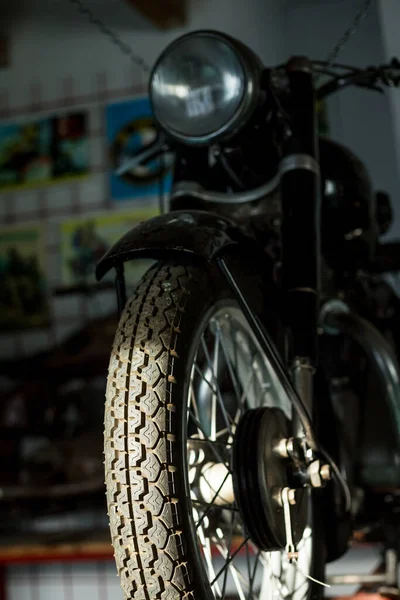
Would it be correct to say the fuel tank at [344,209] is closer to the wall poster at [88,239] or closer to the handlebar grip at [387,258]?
the handlebar grip at [387,258]

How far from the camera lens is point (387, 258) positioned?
4.47ft

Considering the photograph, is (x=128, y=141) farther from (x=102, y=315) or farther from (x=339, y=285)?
(x=339, y=285)

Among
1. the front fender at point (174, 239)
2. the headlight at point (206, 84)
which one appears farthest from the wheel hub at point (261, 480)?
the headlight at point (206, 84)

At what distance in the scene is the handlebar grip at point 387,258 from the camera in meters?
1.34

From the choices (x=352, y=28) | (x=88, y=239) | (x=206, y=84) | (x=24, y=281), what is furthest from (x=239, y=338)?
(x=24, y=281)

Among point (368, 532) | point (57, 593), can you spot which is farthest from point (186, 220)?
point (57, 593)

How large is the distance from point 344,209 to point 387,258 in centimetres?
23

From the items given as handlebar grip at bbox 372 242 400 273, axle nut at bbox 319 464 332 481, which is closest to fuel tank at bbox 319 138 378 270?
handlebar grip at bbox 372 242 400 273

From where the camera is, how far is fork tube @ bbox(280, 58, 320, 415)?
0.83m

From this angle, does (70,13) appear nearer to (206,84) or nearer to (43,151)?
(43,151)

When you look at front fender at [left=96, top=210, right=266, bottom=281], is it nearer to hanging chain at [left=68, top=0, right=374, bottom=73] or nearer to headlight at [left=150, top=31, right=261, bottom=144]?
headlight at [left=150, top=31, right=261, bottom=144]

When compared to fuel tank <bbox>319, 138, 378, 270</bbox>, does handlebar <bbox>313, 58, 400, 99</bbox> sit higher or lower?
higher

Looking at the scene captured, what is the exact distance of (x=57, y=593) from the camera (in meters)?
2.32

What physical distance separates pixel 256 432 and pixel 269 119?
16.3 inches
